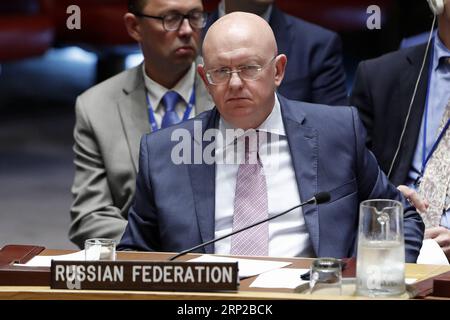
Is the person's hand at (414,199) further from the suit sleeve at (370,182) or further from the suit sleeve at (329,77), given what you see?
the suit sleeve at (329,77)

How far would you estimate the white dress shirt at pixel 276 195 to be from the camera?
2830mm

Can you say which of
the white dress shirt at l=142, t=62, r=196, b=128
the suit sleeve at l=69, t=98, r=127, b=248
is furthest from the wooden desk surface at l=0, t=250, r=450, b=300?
the white dress shirt at l=142, t=62, r=196, b=128

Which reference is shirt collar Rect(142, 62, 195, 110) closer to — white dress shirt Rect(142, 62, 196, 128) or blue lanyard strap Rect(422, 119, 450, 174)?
white dress shirt Rect(142, 62, 196, 128)

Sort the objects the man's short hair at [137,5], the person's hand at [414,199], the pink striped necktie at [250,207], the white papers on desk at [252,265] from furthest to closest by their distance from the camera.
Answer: the man's short hair at [137,5], the person's hand at [414,199], the pink striped necktie at [250,207], the white papers on desk at [252,265]

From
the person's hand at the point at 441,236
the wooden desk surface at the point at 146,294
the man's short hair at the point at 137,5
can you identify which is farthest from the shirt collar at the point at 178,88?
the wooden desk surface at the point at 146,294

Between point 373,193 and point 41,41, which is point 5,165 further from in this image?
point 373,193

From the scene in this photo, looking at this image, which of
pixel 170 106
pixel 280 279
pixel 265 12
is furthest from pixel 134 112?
pixel 280 279

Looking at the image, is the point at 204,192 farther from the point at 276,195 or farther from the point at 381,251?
the point at 381,251

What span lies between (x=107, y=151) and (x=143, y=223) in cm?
70

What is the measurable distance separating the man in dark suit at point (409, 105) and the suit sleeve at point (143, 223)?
92cm

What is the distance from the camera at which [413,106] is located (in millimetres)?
3553

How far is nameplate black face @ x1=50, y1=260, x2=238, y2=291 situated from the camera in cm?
219

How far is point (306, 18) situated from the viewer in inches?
274
